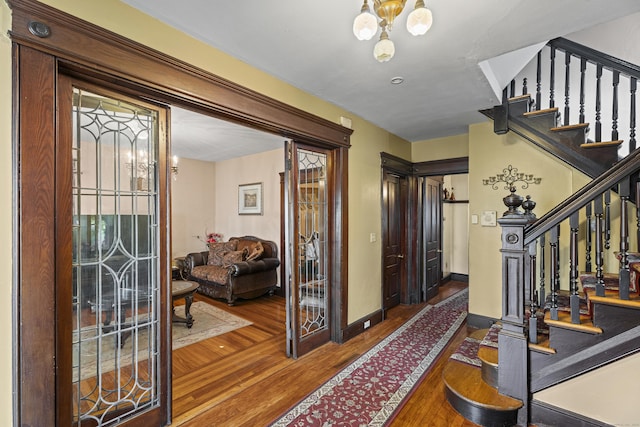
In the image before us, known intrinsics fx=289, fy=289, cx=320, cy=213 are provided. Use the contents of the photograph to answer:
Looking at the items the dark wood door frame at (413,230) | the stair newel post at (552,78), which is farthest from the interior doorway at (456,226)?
the stair newel post at (552,78)

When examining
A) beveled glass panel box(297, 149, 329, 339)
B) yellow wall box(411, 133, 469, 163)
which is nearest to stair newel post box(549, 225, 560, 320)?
beveled glass panel box(297, 149, 329, 339)

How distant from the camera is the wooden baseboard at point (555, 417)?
1854 millimetres

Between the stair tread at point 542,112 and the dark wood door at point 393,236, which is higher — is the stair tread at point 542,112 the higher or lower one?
the higher one

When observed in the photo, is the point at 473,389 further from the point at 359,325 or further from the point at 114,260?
the point at 114,260

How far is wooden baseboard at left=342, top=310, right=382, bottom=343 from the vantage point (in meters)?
3.37

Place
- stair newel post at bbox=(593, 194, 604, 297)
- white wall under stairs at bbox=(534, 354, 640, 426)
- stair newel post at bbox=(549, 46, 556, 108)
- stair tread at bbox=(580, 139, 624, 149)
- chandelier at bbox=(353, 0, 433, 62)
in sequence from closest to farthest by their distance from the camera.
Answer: chandelier at bbox=(353, 0, 433, 62) → white wall under stairs at bbox=(534, 354, 640, 426) → stair newel post at bbox=(593, 194, 604, 297) → stair tread at bbox=(580, 139, 624, 149) → stair newel post at bbox=(549, 46, 556, 108)

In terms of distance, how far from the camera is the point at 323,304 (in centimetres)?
333

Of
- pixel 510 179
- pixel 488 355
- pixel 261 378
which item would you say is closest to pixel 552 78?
pixel 510 179

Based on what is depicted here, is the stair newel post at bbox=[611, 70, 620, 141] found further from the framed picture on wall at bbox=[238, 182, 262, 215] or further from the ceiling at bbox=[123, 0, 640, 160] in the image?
the framed picture on wall at bbox=[238, 182, 262, 215]

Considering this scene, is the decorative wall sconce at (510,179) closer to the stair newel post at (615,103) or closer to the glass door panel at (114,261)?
the stair newel post at (615,103)

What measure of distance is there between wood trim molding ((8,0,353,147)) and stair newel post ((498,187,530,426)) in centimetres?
200

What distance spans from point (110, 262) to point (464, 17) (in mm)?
2670

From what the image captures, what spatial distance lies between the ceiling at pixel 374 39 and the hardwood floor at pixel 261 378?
2700mm

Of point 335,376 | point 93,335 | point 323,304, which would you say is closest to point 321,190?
point 323,304
